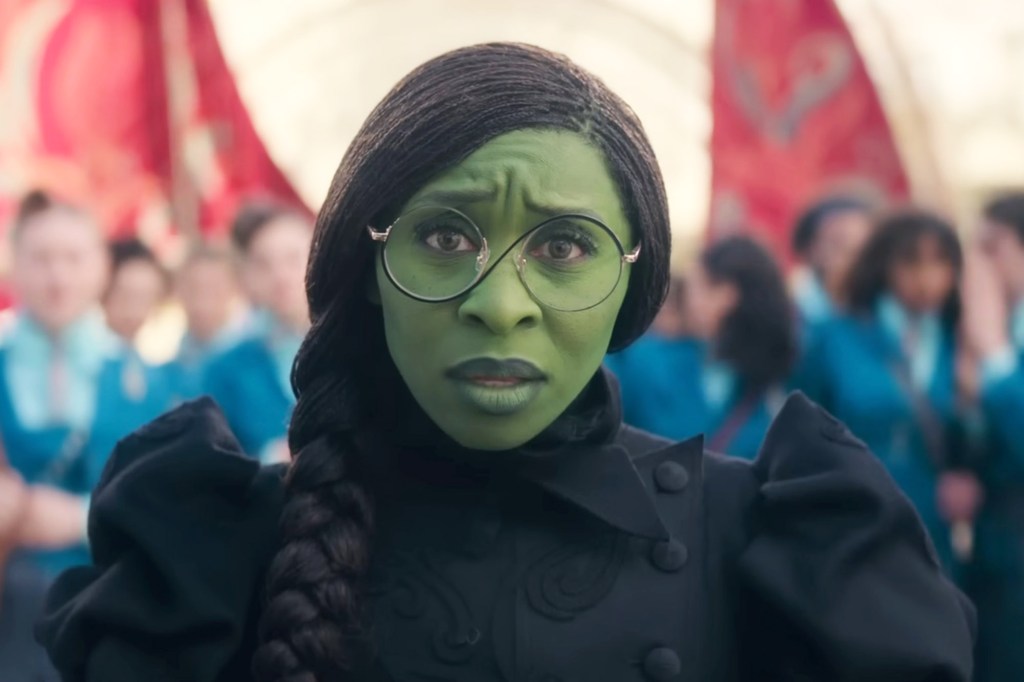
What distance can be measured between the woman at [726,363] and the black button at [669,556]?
2937mm

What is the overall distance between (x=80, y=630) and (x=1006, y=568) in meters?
3.15

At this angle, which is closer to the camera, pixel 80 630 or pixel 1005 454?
pixel 80 630

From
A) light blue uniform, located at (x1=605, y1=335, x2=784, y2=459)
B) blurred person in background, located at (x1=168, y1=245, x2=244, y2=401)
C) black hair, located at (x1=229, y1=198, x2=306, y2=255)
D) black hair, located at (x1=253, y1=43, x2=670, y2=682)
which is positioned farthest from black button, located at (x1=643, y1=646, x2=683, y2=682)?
blurred person in background, located at (x1=168, y1=245, x2=244, y2=401)

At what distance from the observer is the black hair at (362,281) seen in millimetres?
1884

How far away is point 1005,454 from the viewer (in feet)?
14.7

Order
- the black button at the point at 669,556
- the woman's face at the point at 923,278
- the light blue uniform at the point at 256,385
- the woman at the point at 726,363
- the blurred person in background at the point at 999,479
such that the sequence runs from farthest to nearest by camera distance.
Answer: the light blue uniform at the point at 256,385 < the woman at the point at 726,363 < the woman's face at the point at 923,278 < the blurred person in background at the point at 999,479 < the black button at the point at 669,556

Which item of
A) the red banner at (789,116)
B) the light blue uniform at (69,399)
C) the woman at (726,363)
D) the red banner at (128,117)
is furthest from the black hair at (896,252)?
the red banner at (128,117)

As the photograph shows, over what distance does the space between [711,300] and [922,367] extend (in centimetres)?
72

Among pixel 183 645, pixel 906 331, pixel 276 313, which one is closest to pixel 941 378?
pixel 906 331

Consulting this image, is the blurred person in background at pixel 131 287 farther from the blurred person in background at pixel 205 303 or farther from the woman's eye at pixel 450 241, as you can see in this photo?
the woman's eye at pixel 450 241

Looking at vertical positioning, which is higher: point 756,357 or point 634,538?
point 756,357

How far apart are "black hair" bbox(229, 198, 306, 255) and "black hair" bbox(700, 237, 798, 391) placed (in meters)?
1.41

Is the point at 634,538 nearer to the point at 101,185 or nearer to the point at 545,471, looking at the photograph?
the point at 545,471

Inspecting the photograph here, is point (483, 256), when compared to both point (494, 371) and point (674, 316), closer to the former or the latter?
point (494, 371)
